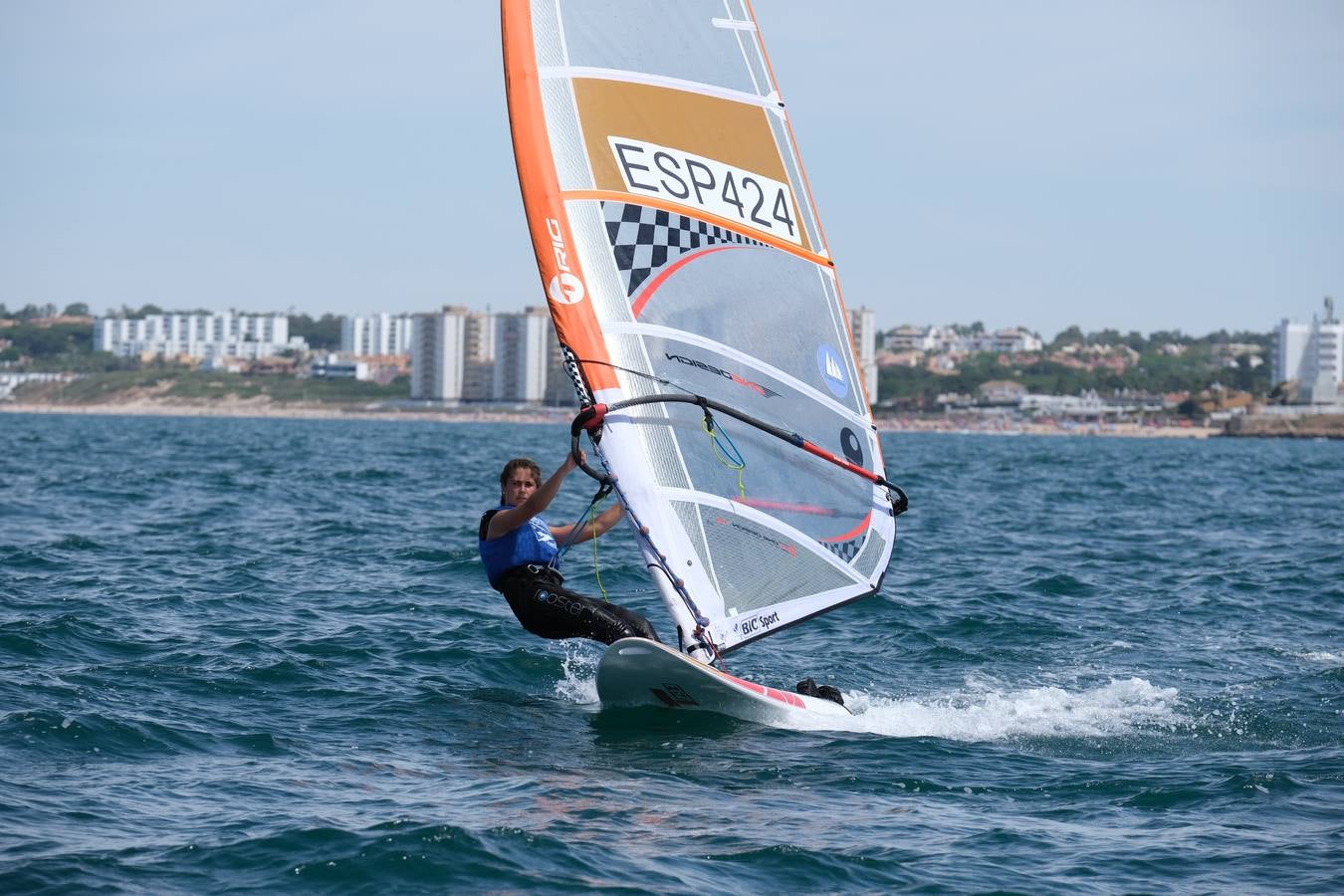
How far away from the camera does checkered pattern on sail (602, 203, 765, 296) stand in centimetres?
816

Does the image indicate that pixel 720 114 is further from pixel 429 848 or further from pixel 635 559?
pixel 635 559

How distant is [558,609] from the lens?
8297mm

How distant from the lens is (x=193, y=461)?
119 ft

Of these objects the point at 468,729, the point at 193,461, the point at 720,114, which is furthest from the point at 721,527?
the point at 193,461

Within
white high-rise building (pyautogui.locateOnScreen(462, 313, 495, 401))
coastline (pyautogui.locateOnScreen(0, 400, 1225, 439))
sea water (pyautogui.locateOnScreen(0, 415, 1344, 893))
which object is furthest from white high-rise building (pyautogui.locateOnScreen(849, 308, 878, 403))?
sea water (pyautogui.locateOnScreen(0, 415, 1344, 893))

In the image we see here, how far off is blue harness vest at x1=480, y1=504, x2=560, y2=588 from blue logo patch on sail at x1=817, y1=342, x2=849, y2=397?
190 centimetres

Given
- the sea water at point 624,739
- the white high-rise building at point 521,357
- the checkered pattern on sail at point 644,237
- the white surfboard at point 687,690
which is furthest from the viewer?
the white high-rise building at point 521,357

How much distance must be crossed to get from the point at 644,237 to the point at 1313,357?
186705 millimetres

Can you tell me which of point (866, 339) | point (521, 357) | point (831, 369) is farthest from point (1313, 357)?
point (831, 369)

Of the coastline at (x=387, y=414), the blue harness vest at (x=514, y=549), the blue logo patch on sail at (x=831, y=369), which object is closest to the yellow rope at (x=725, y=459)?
the blue logo patch on sail at (x=831, y=369)

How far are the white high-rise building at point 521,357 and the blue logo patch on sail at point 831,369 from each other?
162m

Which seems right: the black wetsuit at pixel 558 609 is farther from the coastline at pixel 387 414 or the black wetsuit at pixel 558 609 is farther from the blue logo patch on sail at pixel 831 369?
the coastline at pixel 387 414

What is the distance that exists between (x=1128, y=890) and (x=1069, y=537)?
1510 cm

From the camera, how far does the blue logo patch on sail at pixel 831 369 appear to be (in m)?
8.70
